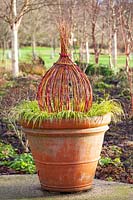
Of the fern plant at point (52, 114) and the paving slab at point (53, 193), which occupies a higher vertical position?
the fern plant at point (52, 114)

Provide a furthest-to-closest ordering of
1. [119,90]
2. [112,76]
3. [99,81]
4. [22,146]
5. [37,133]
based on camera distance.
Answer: [112,76]
[99,81]
[119,90]
[22,146]
[37,133]

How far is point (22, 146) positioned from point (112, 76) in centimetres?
841

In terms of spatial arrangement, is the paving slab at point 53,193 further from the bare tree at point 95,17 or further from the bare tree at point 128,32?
the bare tree at point 95,17

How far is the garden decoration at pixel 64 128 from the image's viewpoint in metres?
3.59

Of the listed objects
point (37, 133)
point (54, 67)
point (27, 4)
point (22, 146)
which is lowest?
point (22, 146)

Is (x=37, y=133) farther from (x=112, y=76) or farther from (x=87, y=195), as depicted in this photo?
(x=112, y=76)

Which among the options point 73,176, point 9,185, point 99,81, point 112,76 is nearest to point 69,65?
point 73,176

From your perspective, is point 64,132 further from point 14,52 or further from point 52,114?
point 14,52

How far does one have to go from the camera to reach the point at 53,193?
3760 mm

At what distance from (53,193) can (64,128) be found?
587 mm

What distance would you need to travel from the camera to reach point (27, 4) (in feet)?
48.2

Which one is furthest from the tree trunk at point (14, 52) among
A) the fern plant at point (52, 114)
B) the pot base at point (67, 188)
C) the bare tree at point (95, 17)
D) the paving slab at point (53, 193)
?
the pot base at point (67, 188)

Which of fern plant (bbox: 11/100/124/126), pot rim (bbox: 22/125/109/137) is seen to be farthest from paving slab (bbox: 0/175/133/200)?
fern plant (bbox: 11/100/124/126)

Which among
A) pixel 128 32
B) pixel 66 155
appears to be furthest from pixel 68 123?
pixel 128 32
